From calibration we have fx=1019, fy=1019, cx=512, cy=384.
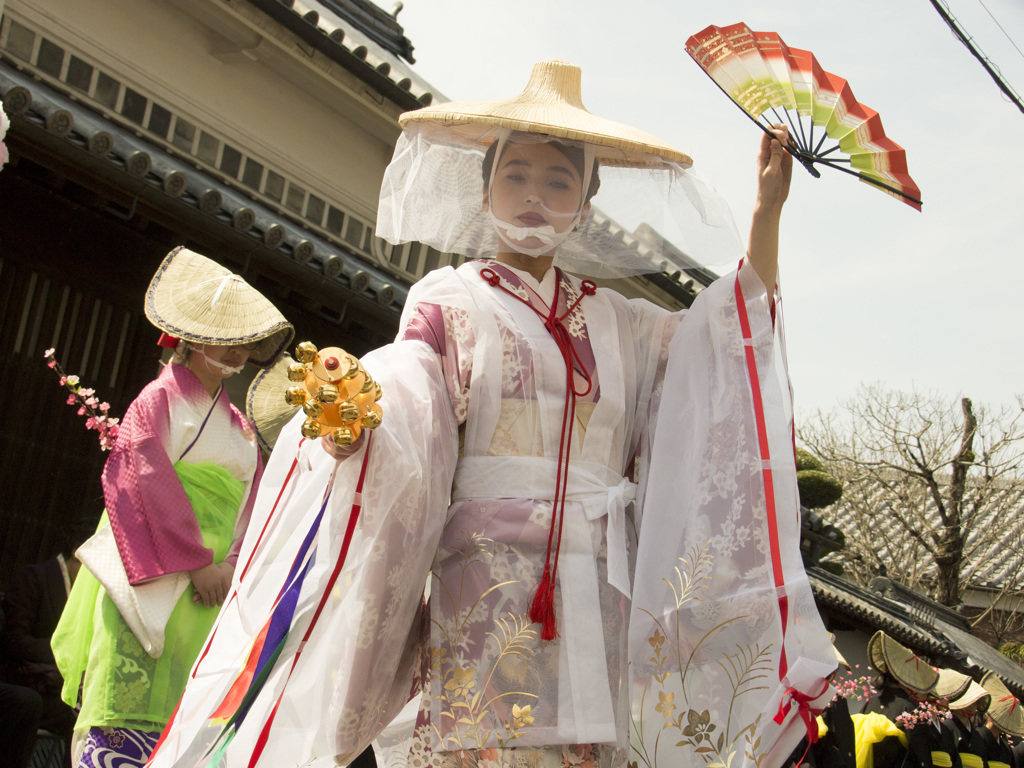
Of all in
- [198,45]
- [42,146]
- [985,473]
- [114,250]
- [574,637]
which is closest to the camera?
[574,637]

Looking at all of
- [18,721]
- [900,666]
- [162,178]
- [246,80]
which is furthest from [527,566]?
[900,666]

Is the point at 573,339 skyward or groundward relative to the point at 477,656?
skyward

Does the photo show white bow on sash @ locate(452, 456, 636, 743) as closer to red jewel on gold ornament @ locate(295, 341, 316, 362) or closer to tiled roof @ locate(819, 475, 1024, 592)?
red jewel on gold ornament @ locate(295, 341, 316, 362)

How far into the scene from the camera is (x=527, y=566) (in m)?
2.48

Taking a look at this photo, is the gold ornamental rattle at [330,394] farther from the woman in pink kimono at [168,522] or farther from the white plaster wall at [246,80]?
the white plaster wall at [246,80]

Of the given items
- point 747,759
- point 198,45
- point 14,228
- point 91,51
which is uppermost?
point 198,45

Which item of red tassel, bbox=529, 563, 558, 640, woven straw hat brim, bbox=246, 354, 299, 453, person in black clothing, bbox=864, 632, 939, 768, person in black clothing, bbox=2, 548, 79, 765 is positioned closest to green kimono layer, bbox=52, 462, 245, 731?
woven straw hat brim, bbox=246, 354, 299, 453

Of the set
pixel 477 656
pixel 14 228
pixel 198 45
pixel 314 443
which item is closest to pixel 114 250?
pixel 14 228

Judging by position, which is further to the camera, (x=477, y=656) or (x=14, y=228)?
(x=14, y=228)

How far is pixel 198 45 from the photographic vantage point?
763 cm

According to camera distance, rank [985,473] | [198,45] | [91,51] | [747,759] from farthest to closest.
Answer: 1. [985,473]
2. [198,45]
3. [91,51]
4. [747,759]

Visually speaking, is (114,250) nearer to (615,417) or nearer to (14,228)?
(14,228)

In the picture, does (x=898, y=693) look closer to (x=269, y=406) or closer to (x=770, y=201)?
(x=269, y=406)

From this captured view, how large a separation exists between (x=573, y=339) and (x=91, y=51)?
545cm
